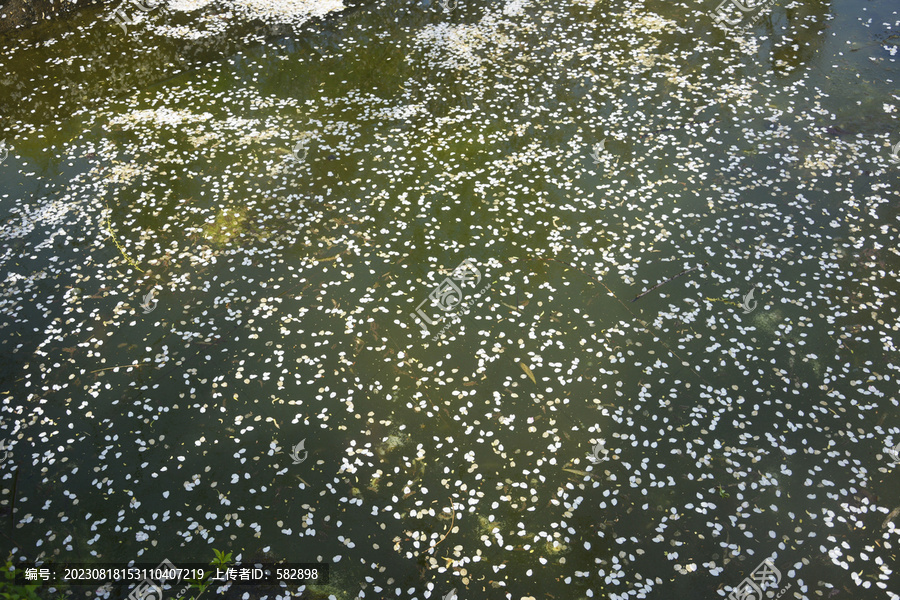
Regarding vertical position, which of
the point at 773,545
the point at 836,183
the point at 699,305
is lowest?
the point at 773,545

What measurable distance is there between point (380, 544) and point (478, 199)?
360 cm

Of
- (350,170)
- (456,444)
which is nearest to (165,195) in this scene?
(350,170)

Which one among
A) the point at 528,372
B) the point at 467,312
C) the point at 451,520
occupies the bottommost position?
the point at 451,520

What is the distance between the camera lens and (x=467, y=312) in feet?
17.3

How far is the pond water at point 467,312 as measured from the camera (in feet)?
12.9

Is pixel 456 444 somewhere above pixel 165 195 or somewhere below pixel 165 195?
below

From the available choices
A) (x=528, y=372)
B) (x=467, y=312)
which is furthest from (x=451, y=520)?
(x=467, y=312)

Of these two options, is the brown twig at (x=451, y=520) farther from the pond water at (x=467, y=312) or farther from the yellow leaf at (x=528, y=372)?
the yellow leaf at (x=528, y=372)

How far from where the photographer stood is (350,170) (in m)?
6.70

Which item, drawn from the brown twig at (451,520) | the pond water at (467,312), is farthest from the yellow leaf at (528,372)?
the brown twig at (451,520)

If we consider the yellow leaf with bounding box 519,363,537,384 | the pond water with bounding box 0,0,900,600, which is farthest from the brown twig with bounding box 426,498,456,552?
the yellow leaf with bounding box 519,363,537,384

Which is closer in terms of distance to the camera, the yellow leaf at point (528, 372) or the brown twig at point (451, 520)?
the brown twig at point (451, 520)

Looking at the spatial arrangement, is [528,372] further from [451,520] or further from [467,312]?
[451,520]

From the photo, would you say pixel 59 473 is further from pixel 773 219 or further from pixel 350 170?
pixel 773 219
